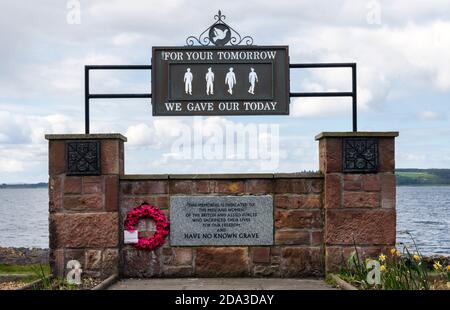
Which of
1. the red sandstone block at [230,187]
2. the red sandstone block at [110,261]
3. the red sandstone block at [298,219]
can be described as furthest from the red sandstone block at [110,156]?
the red sandstone block at [298,219]

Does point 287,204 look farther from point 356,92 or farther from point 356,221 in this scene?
point 356,92

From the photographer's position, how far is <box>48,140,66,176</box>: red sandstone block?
10594mm

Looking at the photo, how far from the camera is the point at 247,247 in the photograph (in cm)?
1067

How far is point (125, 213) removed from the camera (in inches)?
423

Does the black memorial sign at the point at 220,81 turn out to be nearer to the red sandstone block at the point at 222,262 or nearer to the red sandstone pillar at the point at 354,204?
the red sandstone pillar at the point at 354,204

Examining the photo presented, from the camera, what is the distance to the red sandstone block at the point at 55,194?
10.5m

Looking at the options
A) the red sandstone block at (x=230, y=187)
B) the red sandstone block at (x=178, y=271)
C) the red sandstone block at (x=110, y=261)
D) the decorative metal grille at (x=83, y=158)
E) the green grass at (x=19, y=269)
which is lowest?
the green grass at (x=19, y=269)


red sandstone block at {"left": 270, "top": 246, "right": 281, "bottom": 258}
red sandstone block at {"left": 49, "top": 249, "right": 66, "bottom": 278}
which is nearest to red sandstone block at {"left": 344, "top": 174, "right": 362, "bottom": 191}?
red sandstone block at {"left": 270, "top": 246, "right": 281, "bottom": 258}

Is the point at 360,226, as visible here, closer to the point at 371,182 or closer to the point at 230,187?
the point at 371,182

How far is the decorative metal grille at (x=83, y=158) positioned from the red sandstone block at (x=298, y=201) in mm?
2653

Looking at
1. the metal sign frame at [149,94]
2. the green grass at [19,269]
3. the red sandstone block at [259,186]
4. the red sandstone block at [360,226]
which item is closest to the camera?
the red sandstone block at [360,226]

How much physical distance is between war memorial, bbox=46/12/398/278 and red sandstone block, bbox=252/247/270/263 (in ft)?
0.05

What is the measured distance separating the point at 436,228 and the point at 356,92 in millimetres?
41974
